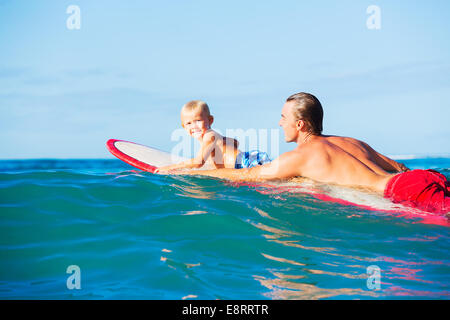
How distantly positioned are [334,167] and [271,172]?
0.75m

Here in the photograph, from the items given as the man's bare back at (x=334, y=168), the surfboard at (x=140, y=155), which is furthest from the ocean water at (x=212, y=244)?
the surfboard at (x=140, y=155)

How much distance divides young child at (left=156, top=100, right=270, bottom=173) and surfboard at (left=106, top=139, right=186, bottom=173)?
0.66 m

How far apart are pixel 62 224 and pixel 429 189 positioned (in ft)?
12.4

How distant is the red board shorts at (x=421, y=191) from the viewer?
4520 mm

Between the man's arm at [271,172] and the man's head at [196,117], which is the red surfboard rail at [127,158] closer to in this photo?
the man's head at [196,117]

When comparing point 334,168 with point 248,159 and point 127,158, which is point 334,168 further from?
point 127,158

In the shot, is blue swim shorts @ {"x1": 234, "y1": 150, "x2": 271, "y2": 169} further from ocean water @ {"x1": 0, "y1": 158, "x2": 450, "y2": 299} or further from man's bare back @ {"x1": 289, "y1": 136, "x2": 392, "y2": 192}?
man's bare back @ {"x1": 289, "y1": 136, "x2": 392, "y2": 192}

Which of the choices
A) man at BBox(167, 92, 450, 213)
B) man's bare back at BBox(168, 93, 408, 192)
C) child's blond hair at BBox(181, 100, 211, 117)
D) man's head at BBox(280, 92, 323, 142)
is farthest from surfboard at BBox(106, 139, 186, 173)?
man's head at BBox(280, 92, 323, 142)

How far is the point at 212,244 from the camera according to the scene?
3.73 m

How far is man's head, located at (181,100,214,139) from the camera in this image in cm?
691
